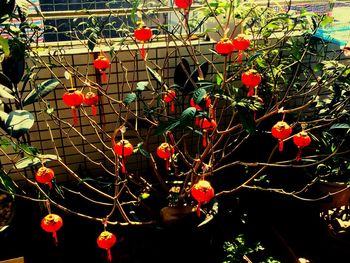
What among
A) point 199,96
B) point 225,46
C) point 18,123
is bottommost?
point 18,123

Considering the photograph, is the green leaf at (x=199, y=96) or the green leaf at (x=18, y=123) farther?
the green leaf at (x=18, y=123)

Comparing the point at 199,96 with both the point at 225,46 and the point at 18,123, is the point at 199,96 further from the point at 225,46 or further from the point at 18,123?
the point at 18,123

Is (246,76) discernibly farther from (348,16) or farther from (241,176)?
(348,16)

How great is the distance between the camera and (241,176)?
2.37 m

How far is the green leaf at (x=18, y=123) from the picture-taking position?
4.90 feet

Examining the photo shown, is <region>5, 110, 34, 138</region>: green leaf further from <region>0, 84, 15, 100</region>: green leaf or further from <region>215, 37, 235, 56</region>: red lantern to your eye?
<region>215, 37, 235, 56</region>: red lantern

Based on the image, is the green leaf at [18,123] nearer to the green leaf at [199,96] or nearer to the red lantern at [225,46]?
the green leaf at [199,96]

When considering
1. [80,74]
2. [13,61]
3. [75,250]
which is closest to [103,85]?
[80,74]

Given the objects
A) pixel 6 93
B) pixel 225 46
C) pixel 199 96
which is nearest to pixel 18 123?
pixel 6 93

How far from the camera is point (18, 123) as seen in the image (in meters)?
1.52

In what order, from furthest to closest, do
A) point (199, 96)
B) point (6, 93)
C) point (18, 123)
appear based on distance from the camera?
point (6, 93)
point (18, 123)
point (199, 96)

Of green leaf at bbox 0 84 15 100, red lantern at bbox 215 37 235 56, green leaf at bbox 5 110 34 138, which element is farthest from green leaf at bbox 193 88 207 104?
green leaf at bbox 0 84 15 100

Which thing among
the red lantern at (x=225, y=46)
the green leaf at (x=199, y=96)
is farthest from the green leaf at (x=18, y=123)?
the red lantern at (x=225, y=46)

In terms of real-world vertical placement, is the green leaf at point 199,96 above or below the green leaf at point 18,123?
above
